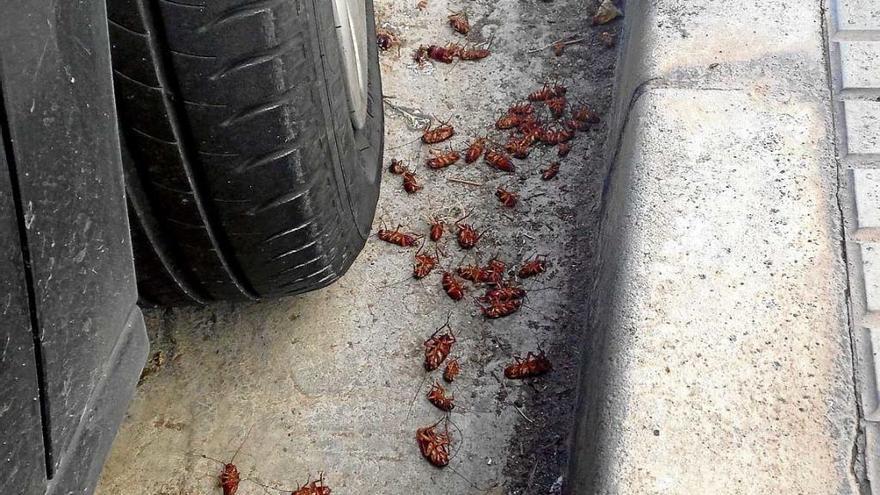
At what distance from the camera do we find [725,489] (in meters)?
2.06

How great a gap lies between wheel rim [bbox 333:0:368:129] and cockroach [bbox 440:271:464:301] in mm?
645

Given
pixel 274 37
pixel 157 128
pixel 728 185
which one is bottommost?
pixel 728 185

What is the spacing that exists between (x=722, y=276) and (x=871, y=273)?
1.26 ft

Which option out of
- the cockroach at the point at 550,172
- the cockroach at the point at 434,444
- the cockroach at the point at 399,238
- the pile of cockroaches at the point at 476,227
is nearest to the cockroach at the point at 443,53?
the pile of cockroaches at the point at 476,227

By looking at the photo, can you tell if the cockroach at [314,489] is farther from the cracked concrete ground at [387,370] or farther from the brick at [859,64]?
the brick at [859,64]

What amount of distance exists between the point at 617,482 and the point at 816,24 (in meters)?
1.75

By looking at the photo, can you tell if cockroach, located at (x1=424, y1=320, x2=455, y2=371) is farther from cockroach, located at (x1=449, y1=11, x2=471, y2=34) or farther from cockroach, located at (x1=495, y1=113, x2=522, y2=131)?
cockroach, located at (x1=449, y1=11, x2=471, y2=34)

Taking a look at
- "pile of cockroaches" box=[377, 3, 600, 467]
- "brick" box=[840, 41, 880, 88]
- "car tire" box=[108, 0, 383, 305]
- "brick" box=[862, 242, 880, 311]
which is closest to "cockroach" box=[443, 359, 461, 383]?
"pile of cockroaches" box=[377, 3, 600, 467]

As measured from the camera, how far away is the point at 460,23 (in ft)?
13.9

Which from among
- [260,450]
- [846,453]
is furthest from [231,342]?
[846,453]

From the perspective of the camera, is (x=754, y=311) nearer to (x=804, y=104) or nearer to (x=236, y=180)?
(x=804, y=104)

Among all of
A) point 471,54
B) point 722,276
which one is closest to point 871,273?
point 722,276

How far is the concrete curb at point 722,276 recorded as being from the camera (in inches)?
84.2

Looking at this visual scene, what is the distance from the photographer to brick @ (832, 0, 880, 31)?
2965 mm
